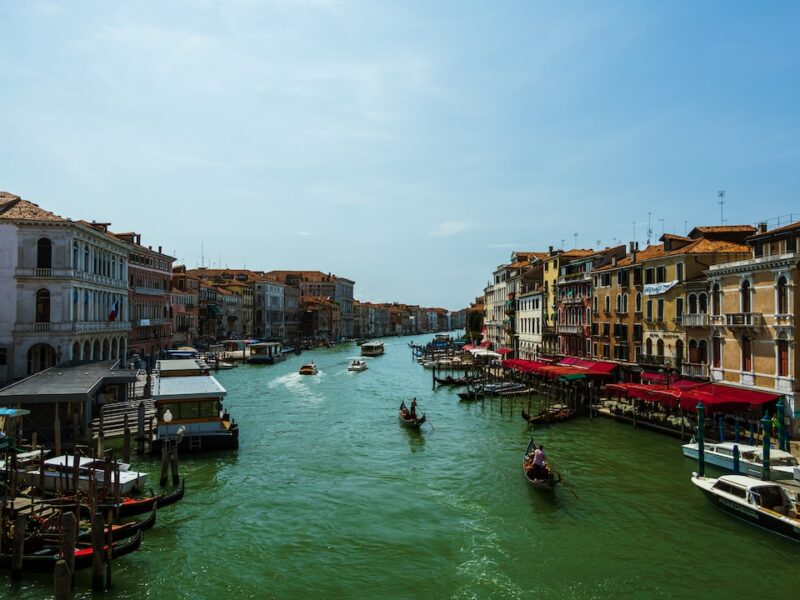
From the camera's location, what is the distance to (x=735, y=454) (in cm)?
1939

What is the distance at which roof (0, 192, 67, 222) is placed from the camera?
2996cm

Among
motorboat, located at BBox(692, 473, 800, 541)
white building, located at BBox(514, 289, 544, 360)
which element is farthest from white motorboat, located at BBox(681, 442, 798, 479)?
white building, located at BBox(514, 289, 544, 360)

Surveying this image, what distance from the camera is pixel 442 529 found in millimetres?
16016

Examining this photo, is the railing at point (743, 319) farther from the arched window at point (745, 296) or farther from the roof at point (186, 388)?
the roof at point (186, 388)

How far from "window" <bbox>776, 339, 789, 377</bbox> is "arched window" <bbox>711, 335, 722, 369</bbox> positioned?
3.59m

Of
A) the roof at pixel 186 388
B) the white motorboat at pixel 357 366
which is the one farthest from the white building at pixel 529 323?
the roof at pixel 186 388

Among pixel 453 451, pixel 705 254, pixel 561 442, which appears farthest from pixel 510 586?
pixel 705 254

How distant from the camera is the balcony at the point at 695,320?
2812 cm

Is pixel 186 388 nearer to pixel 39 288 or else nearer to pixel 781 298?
pixel 39 288

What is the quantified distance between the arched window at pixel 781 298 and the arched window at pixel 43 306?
34887 mm

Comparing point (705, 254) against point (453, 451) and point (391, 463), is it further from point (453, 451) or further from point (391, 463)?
point (391, 463)

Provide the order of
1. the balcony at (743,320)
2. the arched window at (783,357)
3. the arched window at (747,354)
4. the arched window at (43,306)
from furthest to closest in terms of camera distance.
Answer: the arched window at (43,306) → the arched window at (747,354) → the balcony at (743,320) → the arched window at (783,357)

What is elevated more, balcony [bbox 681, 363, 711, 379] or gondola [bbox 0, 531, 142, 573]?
balcony [bbox 681, 363, 711, 379]

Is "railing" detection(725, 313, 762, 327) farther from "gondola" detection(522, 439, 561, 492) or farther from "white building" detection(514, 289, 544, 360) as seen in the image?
"white building" detection(514, 289, 544, 360)
